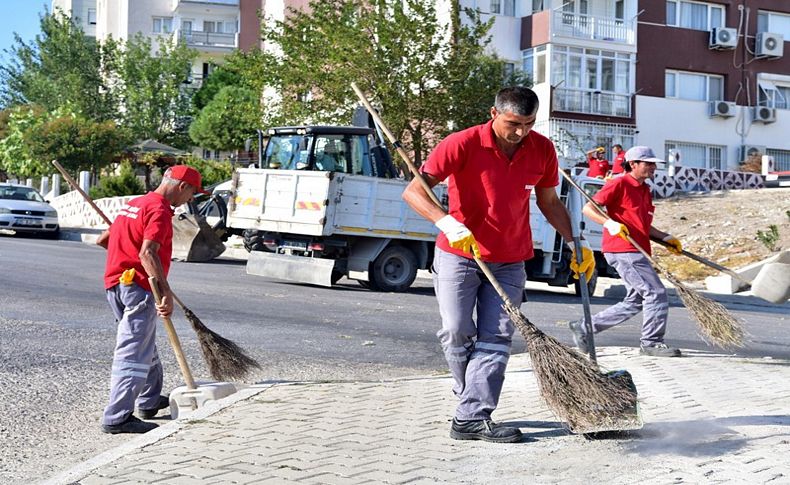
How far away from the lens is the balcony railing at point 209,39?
206 ft

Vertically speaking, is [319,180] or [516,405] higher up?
[319,180]

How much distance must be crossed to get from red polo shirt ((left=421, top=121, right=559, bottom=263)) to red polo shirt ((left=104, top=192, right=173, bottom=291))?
169 cm

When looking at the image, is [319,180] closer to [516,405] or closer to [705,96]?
[516,405]

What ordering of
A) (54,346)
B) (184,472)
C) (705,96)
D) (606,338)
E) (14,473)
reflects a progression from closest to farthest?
(184,472) < (14,473) < (54,346) < (606,338) < (705,96)

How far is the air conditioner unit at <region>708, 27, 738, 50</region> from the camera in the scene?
41.3 m

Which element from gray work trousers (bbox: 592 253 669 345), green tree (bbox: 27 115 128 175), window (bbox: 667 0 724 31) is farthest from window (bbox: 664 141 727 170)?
gray work trousers (bbox: 592 253 669 345)

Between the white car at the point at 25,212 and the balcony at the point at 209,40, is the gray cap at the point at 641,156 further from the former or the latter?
the balcony at the point at 209,40

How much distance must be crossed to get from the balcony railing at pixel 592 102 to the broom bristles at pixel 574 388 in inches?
1316

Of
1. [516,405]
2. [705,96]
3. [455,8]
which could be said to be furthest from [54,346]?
[705,96]

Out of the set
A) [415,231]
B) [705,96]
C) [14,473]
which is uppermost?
[705,96]

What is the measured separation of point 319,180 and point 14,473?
11846 mm

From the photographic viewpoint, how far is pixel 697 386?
779 cm

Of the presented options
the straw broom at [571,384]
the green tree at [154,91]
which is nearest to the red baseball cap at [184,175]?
the straw broom at [571,384]

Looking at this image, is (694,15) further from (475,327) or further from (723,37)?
(475,327)
